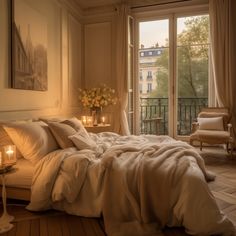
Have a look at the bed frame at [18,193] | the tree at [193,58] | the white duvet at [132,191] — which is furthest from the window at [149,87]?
the bed frame at [18,193]

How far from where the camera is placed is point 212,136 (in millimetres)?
4312

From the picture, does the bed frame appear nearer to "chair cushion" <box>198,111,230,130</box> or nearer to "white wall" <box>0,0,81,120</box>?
"white wall" <box>0,0,81,120</box>

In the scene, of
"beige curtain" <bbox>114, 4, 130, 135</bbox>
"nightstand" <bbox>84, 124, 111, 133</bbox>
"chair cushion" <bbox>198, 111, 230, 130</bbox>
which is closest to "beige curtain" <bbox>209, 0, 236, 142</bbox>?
"chair cushion" <bbox>198, 111, 230, 130</bbox>

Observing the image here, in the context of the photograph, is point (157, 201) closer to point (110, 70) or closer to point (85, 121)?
point (85, 121)

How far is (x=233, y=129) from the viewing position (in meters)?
4.95

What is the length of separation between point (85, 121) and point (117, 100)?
3.35 ft

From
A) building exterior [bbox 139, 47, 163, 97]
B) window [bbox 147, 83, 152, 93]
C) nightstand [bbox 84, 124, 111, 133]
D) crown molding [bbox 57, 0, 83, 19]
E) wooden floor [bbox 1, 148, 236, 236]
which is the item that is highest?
crown molding [bbox 57, 0, 83, 19]

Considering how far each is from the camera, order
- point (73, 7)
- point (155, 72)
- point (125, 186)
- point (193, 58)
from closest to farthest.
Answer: point (125, 186), point (73, 7), point (193, 58), point (155, 72)

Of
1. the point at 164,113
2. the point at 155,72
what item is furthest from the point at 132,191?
the point at 155,72

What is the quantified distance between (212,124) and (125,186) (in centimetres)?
304

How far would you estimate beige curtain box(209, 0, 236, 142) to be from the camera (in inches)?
192

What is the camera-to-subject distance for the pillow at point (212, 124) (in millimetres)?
4652

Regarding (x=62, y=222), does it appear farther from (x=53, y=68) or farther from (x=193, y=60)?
(x=193, y=60)

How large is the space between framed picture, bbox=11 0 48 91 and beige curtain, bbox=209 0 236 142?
3217mm
